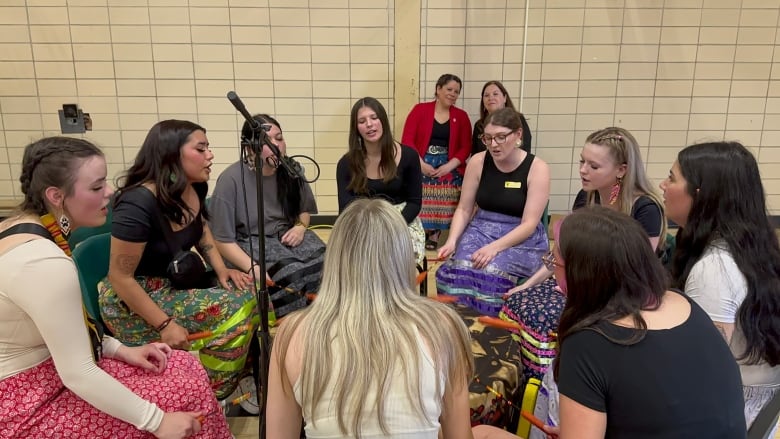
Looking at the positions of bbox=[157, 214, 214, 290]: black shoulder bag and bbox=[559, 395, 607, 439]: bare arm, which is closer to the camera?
bbox=[559, 395, 607, 439]: bare arm

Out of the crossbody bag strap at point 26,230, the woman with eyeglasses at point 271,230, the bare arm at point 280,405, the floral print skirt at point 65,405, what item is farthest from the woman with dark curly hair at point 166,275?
the bare arm at point 280,405

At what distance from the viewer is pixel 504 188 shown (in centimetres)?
253

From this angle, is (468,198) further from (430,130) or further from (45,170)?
(45,170)

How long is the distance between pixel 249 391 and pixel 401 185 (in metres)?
1.24

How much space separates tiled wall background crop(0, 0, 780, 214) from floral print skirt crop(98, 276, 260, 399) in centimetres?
247

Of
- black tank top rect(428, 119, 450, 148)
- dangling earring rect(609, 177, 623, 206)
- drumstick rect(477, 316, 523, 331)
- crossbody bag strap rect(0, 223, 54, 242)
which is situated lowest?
drumstick rect(477, 316, 523, 331)

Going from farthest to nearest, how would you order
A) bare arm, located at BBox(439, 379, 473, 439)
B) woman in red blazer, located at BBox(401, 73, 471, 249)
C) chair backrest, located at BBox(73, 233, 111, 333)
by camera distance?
woman in red blazer, located at BBox(401, 73, 471, 249), chair backrest, located at BBox(73, 233, 111, 333), bare arm, located at BBox(439, 379, 473, 439)

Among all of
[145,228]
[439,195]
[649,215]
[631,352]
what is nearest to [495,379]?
[631,352]

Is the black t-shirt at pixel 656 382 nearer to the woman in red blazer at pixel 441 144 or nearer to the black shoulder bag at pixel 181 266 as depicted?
the black shoulder bag at pixel 181 266

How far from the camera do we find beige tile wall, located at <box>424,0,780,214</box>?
405 cm

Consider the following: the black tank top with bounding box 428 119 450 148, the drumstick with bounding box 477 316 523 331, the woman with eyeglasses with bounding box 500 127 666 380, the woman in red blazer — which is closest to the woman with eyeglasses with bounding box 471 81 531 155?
the woman in red blazer

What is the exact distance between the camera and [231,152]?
14.1ft

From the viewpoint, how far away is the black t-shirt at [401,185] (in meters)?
2.74

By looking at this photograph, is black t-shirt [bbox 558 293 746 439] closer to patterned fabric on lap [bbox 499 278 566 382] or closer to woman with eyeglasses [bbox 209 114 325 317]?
patterned fabric on lap [bbox 499 278 566 382]
